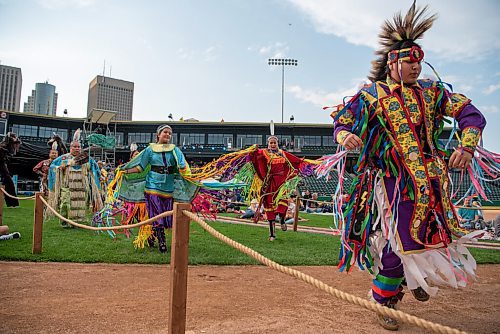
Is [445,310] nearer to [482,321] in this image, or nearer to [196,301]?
[482,321]

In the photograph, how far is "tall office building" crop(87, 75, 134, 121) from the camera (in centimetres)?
10638

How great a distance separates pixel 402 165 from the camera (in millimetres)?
2781

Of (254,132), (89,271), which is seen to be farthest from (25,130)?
(89,271)

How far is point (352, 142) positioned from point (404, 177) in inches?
17.6

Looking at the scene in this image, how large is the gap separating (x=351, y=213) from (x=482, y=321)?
4.34ft

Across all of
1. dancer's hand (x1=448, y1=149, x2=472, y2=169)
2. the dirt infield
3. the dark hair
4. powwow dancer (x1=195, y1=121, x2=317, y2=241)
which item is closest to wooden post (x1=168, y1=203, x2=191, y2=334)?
Answer: the dirt infield

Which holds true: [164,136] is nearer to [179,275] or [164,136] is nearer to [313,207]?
[179,275]

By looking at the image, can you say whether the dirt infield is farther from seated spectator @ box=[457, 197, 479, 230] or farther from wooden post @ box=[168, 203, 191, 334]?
seated spectator @ box=[457, 197, 479, 230]

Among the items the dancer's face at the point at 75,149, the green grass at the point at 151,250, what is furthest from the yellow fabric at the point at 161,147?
the dancer's face at the point at 75,149

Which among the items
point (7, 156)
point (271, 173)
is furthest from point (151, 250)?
point (7, 156)

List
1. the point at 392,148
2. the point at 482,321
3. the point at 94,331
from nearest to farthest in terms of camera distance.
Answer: the point at 94,331
the point at 392,148
the point at 482,321

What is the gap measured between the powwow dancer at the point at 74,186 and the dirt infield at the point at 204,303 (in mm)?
3766

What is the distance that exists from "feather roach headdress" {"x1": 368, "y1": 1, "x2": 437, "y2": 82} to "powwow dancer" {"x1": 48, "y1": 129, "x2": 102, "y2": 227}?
698 centimetres

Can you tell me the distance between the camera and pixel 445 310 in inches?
131
